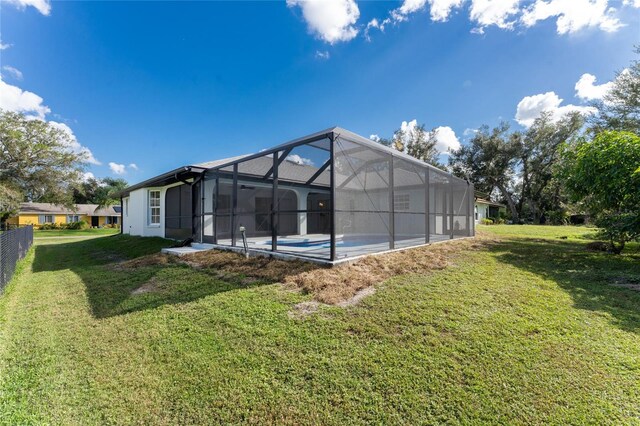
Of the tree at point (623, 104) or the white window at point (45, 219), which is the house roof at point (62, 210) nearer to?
the white window at point (45, 219)

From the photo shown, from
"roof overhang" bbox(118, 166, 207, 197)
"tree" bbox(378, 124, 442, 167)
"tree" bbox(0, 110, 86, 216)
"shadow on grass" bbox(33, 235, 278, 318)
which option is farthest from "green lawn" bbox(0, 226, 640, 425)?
"tree" bbox(378, 124, 442, 167)

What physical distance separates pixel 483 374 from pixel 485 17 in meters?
11.8

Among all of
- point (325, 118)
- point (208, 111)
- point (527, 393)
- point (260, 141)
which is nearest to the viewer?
point (527, 393)

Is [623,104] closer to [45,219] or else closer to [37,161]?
[37,161]

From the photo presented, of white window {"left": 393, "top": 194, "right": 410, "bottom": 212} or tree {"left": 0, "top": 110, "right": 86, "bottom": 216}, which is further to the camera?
tree {"left": 0, "top": 110, "right": 86, "bottom": 216}

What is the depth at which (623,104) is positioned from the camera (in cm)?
1353

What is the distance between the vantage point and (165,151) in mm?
20297

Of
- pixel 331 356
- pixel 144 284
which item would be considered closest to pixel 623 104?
pixel 331 356

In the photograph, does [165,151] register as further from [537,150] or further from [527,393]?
[537,150]

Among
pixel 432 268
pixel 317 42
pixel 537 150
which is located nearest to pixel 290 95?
pixel 317 42

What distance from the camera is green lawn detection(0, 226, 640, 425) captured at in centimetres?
197

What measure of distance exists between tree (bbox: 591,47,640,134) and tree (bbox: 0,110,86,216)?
110 feet

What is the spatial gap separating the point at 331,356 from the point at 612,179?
26.1ft

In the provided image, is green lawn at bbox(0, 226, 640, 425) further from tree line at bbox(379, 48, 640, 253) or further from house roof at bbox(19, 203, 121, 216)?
house roof at bbox(19, 203, 121, 216)
